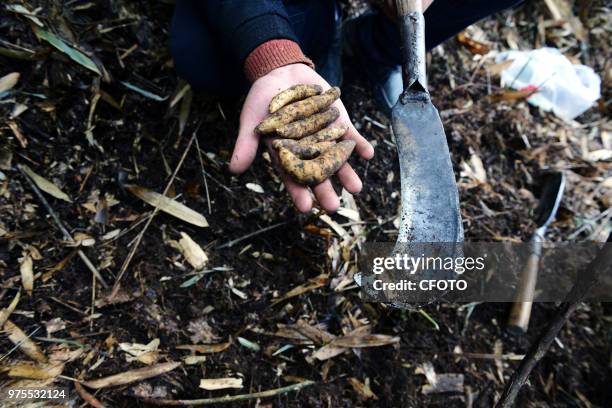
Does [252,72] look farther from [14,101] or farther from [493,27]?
[493,27]

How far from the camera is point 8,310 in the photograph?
1.20m

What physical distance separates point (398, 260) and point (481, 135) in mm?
1120

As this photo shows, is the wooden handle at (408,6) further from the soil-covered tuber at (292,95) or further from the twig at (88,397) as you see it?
the twig at (88,397)

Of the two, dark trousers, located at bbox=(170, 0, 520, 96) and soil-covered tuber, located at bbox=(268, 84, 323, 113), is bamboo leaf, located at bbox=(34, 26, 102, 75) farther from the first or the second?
soil-covered tuber, located at bbox=(268, 84, 323, 113)

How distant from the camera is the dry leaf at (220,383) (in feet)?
4.05

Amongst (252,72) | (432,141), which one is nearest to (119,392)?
(252,72)

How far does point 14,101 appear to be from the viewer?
1438 millimetres

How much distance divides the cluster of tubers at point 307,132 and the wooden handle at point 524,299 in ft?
2.78

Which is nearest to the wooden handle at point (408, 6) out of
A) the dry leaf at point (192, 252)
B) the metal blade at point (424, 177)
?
the metal blade at point (424, 177)

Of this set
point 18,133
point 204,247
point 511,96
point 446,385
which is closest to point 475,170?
point 511,96

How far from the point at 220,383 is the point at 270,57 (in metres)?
0.92

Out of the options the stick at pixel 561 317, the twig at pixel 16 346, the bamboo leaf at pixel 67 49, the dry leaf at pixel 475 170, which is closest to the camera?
the stick at pixel 561 317

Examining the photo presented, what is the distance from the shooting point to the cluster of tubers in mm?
1180

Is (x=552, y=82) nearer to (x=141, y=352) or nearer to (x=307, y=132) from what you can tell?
(x=307, y=132)
